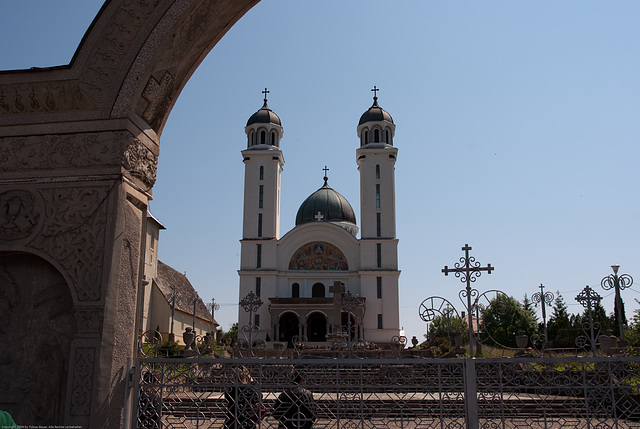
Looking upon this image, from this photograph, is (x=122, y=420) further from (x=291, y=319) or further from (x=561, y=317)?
(x=291, y=319)

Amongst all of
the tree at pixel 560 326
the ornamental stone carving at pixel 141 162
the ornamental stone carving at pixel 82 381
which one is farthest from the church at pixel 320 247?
the ornamental stone carving at pixel 82 381

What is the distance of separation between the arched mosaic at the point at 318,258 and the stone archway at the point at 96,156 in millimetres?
35815

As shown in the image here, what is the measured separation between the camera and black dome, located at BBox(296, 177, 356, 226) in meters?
45.2

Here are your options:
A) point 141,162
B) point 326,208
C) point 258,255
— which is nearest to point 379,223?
point 326,208

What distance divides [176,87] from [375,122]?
3770 centimetres

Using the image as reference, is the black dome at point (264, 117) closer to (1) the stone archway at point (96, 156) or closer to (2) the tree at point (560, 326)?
(2) the tree at point (560, 326)

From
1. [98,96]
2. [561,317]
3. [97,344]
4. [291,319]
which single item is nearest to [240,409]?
[97,344]

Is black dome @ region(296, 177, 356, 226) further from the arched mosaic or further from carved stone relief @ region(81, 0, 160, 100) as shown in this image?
carved stone relief @ region(81, 0, 160, 100)

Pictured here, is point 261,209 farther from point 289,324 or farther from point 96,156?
point 96,156

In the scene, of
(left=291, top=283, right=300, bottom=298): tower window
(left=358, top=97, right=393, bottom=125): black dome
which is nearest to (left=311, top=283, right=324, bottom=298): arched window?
(left=291, top=283, right=300, bottom=298): tower window

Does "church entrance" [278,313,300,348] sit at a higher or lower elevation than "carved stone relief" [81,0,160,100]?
lower

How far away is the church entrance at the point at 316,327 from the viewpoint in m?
Result: 37.6

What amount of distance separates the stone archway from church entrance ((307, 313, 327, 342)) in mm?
33494

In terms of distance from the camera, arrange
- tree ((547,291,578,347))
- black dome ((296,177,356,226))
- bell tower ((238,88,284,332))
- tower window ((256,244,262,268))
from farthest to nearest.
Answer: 1. black dome ((296,177,356,226))
2. tower window ((256,244,262,268))
3. bell tower ((238,88,284,332))
4. tree ((547,291,578,347))
